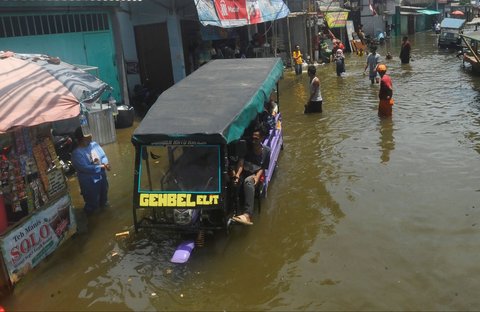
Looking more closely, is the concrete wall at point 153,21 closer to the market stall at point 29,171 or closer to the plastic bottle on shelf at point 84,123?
the plastic bottle on shelf at point 84,123

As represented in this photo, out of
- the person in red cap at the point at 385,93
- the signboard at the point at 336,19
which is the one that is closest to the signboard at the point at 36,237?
the person in red cap at the point at 385,93

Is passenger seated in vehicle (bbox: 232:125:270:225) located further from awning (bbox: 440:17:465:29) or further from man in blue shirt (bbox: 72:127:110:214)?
awning (bbox: 440:17:465:29)

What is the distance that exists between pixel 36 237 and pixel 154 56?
Result: 11944 millimetres

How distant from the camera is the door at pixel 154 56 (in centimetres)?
1642

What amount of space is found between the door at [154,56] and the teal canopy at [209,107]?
7.61 metres

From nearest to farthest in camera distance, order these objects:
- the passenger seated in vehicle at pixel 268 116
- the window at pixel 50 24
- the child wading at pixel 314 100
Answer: the passenger seated in vehicle at pixel 268 116 → the window at pixel 50 24 → the child wading at pixel 314 100

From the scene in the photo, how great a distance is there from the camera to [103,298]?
5523 mm

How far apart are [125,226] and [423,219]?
4798 mm

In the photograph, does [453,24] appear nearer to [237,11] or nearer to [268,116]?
[237,11]

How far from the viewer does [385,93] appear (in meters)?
12.5

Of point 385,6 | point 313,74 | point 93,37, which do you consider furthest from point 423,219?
point 385,6

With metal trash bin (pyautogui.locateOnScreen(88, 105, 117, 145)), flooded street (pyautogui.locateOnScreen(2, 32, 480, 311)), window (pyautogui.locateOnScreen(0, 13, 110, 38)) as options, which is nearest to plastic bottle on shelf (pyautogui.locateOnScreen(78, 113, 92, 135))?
metal trash bin (pyautogui.locateOnScreen(88, 105, 117, 145))

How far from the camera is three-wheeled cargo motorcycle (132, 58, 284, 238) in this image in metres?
6.17

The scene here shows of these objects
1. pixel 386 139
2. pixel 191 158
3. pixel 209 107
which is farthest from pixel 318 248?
pixel 386 139
